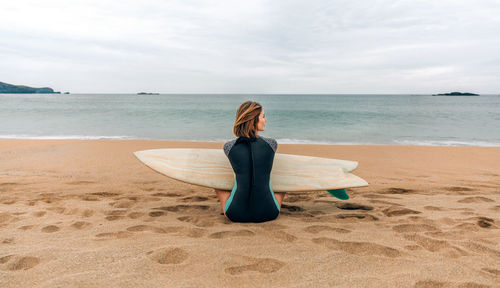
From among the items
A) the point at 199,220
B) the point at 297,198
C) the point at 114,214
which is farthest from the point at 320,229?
the point at 114,214

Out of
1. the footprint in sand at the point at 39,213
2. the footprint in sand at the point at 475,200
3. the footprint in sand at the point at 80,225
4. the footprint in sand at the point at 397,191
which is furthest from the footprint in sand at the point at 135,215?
the footprint in sand at the point at 475,200

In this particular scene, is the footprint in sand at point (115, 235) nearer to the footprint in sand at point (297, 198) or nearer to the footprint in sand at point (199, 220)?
the footprint in sand at point (199, 220)

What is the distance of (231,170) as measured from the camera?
3.16m

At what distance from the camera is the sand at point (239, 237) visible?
5.69 ft

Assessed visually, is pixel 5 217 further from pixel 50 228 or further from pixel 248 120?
pixel 248 120

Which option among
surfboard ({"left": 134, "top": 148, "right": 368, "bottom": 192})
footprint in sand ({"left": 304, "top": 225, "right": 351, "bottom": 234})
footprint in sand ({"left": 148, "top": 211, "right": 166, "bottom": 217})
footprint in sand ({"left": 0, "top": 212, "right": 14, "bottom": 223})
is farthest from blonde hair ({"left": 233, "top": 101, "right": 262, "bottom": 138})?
footprint in sand ({"left": 0, "top": 212, "right": 14, "bottom": 223})

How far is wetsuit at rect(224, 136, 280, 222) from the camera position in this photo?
2477 mm

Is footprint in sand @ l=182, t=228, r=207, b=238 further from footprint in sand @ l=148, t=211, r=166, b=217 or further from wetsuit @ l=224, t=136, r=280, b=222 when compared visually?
footprint in sand @ l=148, t=211, r=166, b=217

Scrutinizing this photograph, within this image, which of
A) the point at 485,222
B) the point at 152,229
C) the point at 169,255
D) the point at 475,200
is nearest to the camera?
the point at 169,255

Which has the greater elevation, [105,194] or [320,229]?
[320,229]

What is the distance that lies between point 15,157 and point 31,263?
5.52 m

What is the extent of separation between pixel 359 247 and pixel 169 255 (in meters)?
1.30

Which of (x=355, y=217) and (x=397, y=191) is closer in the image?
(x=355, y=217)

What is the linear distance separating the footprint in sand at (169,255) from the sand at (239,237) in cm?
1
